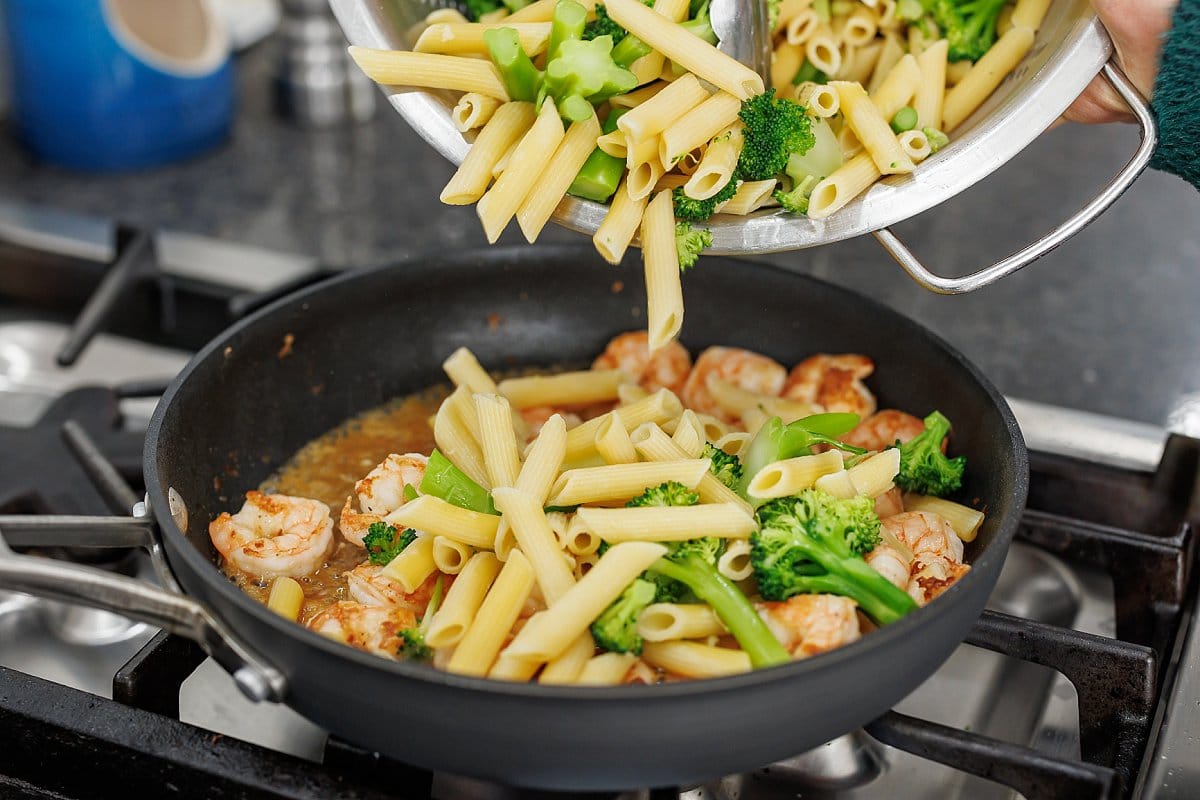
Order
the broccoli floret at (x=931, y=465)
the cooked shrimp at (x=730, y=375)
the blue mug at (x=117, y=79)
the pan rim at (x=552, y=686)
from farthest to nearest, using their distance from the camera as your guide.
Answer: the blue mug at (x=117, y=79) < the cooked shrimp at (x=730, y=375) < the broccoli floret at (x=931, y=465) < the pan rim at (x=552, y=686)

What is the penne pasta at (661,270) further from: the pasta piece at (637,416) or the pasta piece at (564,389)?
the pasta piece at (564,389)

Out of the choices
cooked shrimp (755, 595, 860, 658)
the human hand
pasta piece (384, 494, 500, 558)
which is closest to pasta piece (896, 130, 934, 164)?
the human hand

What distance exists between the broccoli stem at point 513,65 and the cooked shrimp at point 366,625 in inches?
24.9

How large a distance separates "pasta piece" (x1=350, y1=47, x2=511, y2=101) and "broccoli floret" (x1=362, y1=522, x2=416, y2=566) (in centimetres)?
53

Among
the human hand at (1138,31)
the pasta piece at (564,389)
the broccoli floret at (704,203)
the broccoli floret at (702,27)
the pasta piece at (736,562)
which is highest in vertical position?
the human hand at (1138,31)

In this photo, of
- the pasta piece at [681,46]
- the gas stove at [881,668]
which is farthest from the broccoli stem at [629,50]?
the gas stove at [881,668]

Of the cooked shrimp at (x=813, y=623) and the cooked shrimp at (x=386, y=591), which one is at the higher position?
the cooked shrimp at (x=813, y=623)

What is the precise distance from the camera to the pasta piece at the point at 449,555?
130 centimetres

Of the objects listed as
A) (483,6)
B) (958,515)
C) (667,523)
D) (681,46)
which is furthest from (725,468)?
(483,6)

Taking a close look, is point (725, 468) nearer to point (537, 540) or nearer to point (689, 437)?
point (689, 437)

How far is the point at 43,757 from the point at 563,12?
99cm

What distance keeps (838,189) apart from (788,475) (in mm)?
333

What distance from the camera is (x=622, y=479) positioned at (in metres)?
1.31

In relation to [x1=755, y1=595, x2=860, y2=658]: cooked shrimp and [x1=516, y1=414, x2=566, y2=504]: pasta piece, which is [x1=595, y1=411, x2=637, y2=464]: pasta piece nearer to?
[x1=516, y1=414, x2=566, y2=504]: pasta piece
